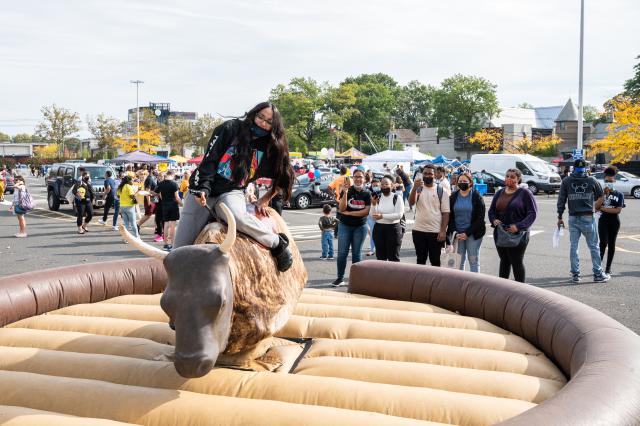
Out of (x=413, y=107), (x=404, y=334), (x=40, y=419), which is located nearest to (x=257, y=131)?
(x=404, y=334)

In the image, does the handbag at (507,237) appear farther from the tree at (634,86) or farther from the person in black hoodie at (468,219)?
the tree at (634,86)

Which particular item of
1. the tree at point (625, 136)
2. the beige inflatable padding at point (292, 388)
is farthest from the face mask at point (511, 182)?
the tree at point (625, 136)

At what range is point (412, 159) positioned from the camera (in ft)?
125

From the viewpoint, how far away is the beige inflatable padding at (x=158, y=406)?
315 cm

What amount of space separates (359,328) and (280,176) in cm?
136

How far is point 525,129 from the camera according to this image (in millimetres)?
76625

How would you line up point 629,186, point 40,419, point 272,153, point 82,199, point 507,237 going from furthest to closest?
point 629,186 → point 82,199 → point 507,237 → point 272,153 → point 40,419

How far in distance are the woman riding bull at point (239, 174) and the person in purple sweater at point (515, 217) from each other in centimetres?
454

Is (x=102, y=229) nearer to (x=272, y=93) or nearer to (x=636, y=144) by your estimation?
(x=636, y=144)

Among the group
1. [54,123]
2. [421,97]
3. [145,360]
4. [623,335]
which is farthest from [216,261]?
[421,97]

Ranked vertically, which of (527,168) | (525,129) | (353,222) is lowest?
(353,222)

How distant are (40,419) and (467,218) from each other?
643cm

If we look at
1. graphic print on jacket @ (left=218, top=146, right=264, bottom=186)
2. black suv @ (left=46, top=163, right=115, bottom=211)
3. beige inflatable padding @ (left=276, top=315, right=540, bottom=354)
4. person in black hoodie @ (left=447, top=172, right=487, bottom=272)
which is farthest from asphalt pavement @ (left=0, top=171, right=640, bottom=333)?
graphic print on jacket @ (left=218, top=146, right=264, bottom=186)

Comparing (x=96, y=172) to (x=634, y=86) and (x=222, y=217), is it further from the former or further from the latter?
(x=634, y=86)
